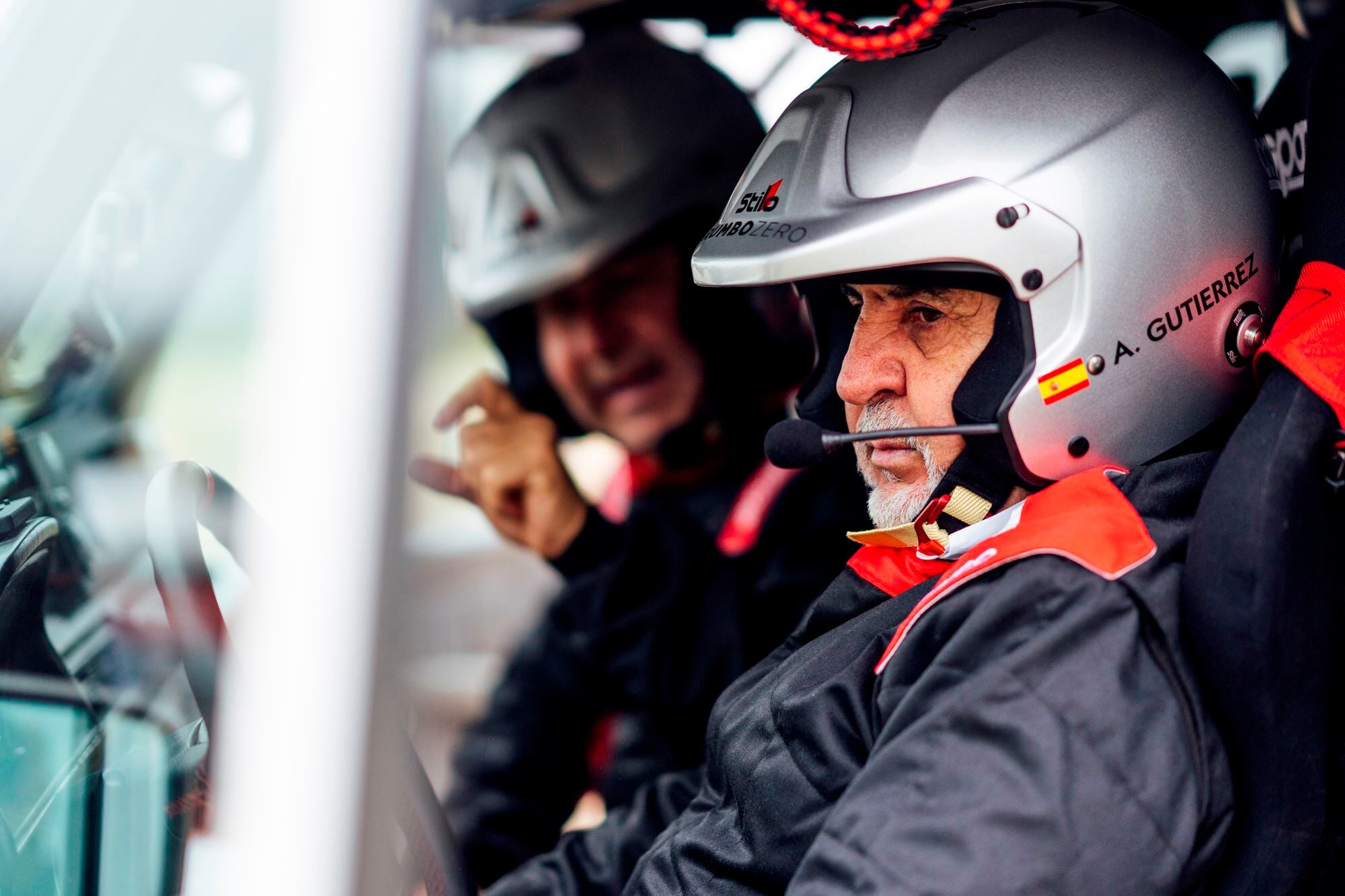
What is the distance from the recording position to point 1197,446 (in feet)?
3.72

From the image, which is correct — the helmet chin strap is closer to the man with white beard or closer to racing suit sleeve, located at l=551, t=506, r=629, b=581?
the man with white beard

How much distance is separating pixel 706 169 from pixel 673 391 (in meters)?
0.34

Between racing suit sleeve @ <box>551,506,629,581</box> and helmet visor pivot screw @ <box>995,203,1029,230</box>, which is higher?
helmet visor pivot screw @ <box>995,203,1029,230</box>

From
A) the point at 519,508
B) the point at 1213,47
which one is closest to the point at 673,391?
the point at 519,508

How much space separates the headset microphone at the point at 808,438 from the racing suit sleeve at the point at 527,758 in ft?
3.16

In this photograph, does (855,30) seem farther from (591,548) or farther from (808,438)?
(591,548)

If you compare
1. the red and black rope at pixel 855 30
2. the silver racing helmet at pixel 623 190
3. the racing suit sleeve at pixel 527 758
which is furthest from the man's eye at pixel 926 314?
the racing suit sleeve at pixel 527 758

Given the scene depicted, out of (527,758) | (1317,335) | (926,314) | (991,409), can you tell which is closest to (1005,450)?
(991,409)

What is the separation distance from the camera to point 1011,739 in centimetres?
81

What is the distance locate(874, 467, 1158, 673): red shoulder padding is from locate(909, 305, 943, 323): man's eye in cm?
18

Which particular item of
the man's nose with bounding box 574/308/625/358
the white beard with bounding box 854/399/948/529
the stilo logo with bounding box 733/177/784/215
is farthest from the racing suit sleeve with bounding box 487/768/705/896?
the man's nose with bounding box 574/308/625/358

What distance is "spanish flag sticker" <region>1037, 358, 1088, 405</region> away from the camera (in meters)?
1.03

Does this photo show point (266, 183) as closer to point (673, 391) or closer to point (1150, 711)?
point (1150, 711)

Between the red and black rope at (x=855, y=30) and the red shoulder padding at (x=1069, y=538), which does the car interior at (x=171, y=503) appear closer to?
the red shoulder padding at (x=1069, y=538)
